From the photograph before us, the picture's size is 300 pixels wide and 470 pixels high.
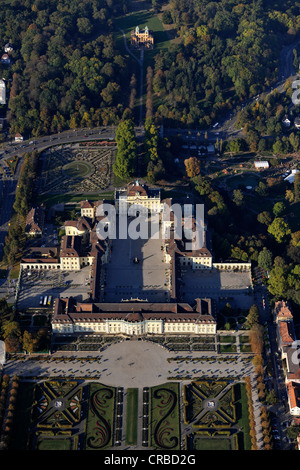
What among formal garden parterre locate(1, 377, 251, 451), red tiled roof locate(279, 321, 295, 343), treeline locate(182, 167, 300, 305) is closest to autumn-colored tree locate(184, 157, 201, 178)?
treeline locate(182, 167, 300, 305)

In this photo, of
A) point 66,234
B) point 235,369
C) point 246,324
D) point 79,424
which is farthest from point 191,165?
point 79,424

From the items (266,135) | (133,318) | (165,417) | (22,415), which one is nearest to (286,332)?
(165,417)

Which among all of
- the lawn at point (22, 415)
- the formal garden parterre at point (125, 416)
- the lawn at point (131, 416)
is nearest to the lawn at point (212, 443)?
the formal garden parterre at point (125, 416)

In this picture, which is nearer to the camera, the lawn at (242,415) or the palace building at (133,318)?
the lawn at (242,415)

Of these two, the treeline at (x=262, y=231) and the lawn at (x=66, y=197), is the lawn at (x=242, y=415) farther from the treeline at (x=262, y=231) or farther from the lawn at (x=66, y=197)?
the lawn at (x=66, y=197)

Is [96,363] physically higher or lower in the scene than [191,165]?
lower

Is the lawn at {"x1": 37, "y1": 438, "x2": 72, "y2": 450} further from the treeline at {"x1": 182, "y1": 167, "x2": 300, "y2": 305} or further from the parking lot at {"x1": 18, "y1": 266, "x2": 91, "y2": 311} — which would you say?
the treeline at {"x1": 182, "y1": 167, "x2": 300, "y2": 305}

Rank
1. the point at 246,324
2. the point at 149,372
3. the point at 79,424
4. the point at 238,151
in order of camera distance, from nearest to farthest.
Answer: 1. the point at 79,424
2. the point at 149,372
3. the point at 246,324
4. the point at 238,151

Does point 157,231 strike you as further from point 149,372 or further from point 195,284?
point 149,372
